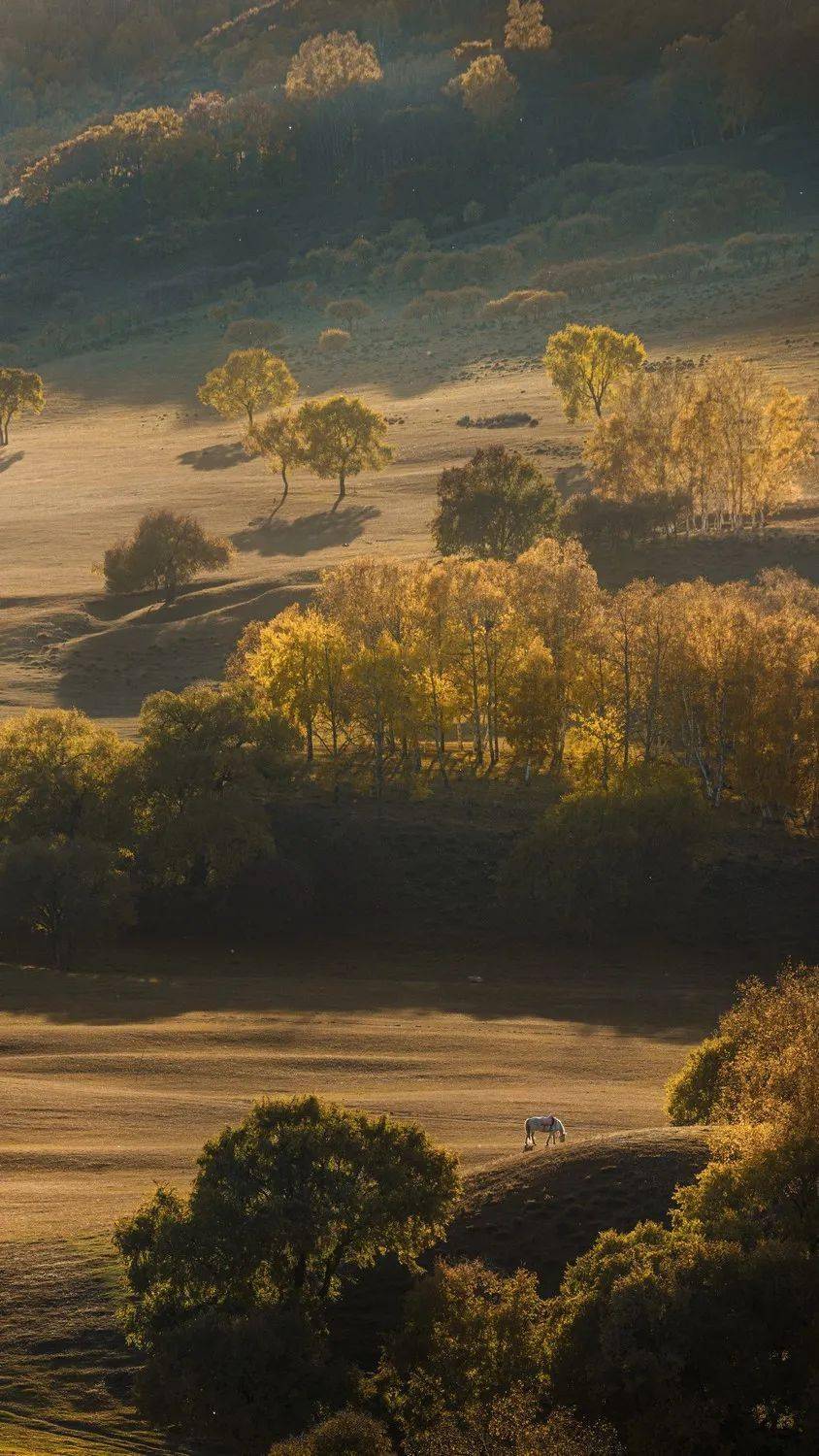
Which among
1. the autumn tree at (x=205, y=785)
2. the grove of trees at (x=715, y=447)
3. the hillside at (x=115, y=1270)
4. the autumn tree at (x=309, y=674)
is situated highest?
the grove of trees at (x=715, y=447)

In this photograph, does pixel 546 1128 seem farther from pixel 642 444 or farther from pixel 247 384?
pixel 247 384

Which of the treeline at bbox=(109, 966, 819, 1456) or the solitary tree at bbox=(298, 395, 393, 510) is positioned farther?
the solitary tree at bbox=(298, 395, 393, 510)

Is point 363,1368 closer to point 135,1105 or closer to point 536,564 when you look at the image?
point 135,1105

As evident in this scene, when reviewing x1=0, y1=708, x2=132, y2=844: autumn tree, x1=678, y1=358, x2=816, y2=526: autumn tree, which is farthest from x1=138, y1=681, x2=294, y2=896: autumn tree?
x1=678, y1=358, x2=816, y2=526: autumn tree

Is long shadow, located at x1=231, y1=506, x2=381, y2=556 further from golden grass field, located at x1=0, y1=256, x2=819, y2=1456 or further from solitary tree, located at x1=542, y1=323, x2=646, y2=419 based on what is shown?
solitary tree, located at x1=542, y1=323, x2=646, y2=419

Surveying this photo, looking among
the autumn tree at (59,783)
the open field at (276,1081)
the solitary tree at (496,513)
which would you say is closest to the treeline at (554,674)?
the autumn tree at (59,783)

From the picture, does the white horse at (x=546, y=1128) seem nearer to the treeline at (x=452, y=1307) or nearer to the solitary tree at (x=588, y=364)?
the treeline at (x=452, y=1307)

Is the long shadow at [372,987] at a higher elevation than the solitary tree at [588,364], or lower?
lower
